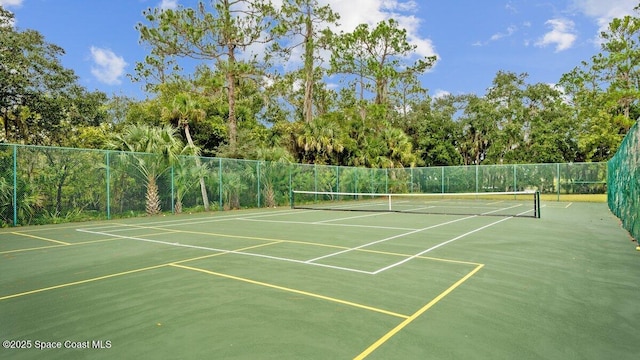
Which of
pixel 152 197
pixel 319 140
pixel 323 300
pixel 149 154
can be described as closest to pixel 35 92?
pixel 149 154

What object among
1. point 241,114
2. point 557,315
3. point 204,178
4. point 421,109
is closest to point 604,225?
point 557,315

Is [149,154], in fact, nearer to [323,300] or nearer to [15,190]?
[15,190]

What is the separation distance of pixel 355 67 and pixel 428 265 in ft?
115

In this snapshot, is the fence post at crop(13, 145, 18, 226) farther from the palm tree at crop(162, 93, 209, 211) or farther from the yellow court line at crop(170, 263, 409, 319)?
the yellow court line at crop(170, 263, 409, 319)

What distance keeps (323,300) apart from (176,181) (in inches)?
549

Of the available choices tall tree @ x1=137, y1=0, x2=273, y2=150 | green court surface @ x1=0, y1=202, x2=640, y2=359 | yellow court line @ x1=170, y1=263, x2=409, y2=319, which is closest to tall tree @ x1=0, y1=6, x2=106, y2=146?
tall tree @ x1=137, y1=0, x2=273, y2=150

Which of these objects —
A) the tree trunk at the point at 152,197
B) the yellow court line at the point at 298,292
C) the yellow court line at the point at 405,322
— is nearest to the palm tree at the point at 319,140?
the tree trunk at the point at 152,197

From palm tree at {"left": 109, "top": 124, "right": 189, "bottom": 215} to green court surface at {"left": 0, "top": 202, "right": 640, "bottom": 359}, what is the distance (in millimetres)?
7625

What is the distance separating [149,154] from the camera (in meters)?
15.6

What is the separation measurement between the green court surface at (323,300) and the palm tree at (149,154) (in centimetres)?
762

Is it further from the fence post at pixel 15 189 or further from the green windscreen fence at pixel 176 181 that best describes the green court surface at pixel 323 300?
the green windscreen fence at pixel 176 181

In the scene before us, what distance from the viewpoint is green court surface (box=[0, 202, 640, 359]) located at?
307cm

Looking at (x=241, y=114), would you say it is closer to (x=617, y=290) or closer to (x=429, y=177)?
(x=429, y=177)

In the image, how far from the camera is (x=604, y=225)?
11.1 m
